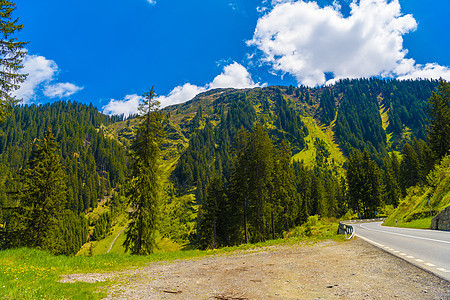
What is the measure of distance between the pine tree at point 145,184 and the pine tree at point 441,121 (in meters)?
47.8

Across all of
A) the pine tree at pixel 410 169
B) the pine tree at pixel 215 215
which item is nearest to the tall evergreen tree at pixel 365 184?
the pine tree at pixel 410 169

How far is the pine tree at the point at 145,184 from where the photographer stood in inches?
864

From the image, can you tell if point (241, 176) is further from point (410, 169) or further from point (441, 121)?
point (410, 169)

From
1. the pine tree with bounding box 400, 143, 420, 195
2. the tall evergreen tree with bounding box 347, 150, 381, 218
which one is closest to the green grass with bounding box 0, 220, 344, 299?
the tall evergreen tree with bounding box 347, 150, 381, 218

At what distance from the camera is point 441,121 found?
1670 inches

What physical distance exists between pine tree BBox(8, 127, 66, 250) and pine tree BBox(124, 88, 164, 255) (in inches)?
340

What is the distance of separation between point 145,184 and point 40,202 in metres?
11.4

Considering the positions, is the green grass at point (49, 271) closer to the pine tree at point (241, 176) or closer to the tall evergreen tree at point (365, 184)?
the pine tree at point (241, 176)

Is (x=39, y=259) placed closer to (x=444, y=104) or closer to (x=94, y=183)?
(x=444, y=104)

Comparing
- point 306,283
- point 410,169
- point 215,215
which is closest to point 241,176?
point 215,215

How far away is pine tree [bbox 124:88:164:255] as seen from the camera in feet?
72.0

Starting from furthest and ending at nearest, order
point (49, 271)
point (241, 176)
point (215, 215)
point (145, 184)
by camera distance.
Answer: point (215, 215) < point (241, 176) < point (145, 184) < point (49, 271)

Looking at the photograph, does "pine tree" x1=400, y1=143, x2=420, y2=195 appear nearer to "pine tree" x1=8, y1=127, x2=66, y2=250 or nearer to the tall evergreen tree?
the tall evergreen tree

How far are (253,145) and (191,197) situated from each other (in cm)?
14008
